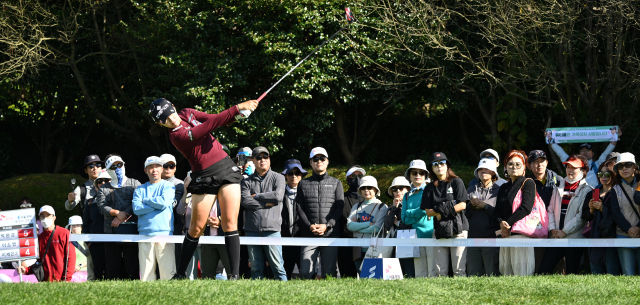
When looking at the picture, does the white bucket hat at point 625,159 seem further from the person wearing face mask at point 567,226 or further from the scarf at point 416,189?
the scarf at point 416,189

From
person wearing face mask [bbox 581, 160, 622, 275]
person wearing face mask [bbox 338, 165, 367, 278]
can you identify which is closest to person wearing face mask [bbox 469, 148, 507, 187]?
person wearing face mask [bbox 581, 160, 622, 275]

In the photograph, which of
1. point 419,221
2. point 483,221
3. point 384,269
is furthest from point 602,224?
point 384,269

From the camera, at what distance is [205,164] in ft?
21.9

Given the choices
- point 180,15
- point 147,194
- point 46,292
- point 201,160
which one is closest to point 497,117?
point 180,15

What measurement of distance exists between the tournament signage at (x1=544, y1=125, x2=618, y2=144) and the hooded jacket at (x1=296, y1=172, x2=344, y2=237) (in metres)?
4.14

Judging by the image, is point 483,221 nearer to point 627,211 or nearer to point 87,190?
point 627,211

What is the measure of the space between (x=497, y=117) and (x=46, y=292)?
1255cm

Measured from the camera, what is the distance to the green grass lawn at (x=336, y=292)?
218 inches

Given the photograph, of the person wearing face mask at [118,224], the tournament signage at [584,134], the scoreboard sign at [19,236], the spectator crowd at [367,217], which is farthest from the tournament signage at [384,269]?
the tournament signage at [584,134]

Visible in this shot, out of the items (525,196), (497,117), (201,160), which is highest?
(497,117)

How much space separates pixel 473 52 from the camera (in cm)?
1576

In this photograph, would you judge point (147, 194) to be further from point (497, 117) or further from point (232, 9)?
point (497, 117)

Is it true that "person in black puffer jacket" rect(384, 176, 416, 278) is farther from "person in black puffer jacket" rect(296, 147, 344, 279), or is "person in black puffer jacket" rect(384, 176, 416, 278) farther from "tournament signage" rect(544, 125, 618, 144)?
"tournament signage" rect(544, 125, 618, 144)

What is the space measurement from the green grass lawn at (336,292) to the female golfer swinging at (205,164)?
2.13ft
